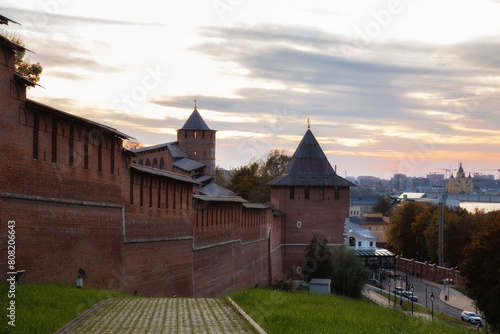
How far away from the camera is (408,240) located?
72125mm

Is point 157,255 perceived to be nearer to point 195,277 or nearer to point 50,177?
point 195,277

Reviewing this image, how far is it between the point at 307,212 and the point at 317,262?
408 cm

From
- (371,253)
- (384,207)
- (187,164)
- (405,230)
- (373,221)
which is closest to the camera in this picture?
(371,253)

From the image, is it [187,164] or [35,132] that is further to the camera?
[187,164]

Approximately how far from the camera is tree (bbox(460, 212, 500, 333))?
2458 centimetres

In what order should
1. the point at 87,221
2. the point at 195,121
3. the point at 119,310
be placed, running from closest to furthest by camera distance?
1. the point at 119,310
2. the point at 87,221
3. the point at 195,121

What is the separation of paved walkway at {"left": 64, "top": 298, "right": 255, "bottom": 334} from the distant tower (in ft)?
149

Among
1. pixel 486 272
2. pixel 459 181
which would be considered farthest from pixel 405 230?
pixel 459 181

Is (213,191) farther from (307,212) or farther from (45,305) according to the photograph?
(45,305)

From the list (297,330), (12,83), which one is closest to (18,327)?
(297,330)

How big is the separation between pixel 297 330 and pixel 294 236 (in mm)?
31843

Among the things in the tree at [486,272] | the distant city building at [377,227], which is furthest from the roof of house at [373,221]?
the tree at [486,272]

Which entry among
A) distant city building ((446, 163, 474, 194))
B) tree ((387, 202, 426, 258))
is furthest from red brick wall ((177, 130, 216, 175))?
distant city building ((446, 163, 474, 194))

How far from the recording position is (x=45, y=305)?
35.3 feet
